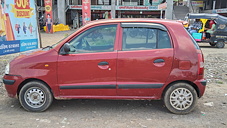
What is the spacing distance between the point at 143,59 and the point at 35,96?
2203mm

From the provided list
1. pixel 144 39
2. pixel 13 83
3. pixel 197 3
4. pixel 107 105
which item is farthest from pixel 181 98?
pixel 197 3

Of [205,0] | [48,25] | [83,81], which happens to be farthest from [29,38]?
[205,0]

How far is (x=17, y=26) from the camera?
Answer: 7.41m

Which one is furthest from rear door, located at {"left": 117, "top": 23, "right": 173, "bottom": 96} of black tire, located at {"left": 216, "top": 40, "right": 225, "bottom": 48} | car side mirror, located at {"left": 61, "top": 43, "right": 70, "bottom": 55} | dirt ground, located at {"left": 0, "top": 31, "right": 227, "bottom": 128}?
black tire, located at {"left": 216, "top": 40, "right": 225, "bottom": 48}

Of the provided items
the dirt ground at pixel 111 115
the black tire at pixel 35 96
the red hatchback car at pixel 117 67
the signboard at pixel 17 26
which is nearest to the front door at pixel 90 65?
the red hatchback car at pixel 117 67

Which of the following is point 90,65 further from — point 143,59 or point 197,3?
point 197,3

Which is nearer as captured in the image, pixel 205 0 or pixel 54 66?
pixel 54 66

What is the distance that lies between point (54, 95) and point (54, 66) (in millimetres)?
593

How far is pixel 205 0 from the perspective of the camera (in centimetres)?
3491

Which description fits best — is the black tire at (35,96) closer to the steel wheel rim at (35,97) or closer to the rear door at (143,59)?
the steel wheel rim at (35,97)

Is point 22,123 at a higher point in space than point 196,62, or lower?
lower

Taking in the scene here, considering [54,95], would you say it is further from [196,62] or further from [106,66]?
[196,62]

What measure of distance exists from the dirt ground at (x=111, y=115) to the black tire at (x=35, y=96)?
134 millimetres

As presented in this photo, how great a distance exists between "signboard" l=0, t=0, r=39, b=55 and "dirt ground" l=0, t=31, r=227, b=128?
2832 mm
